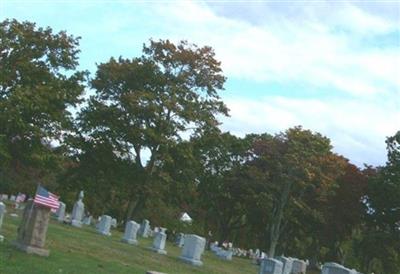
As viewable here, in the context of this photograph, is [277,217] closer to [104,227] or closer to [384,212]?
[384,212]

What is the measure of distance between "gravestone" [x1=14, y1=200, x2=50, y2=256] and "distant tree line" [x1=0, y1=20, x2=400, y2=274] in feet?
55.8

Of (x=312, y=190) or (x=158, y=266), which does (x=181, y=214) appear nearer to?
(x=312, y=190)

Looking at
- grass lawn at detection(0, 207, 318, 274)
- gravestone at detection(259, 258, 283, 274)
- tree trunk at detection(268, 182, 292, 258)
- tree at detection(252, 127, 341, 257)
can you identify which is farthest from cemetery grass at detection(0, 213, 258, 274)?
tree trunk at detection(268, 182, 292, 258)

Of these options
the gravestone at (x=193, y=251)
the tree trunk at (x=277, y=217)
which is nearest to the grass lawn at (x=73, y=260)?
the gravestone at (x=193, y=251)

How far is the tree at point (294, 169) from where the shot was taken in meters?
41.8

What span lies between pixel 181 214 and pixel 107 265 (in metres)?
44.2

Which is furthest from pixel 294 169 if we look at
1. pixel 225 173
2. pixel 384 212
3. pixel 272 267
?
pixel 272 267

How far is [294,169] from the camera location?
4212cm

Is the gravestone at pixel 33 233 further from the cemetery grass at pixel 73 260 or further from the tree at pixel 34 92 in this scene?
the tree at pixel 34 92

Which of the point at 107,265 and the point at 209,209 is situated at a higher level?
the point at 209,209

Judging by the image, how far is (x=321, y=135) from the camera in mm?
43781

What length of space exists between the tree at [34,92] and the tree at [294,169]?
15.2 meters

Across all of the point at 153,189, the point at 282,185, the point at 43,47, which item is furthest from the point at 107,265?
the point at 282,185

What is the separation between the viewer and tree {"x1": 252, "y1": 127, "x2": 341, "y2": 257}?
137 feet
